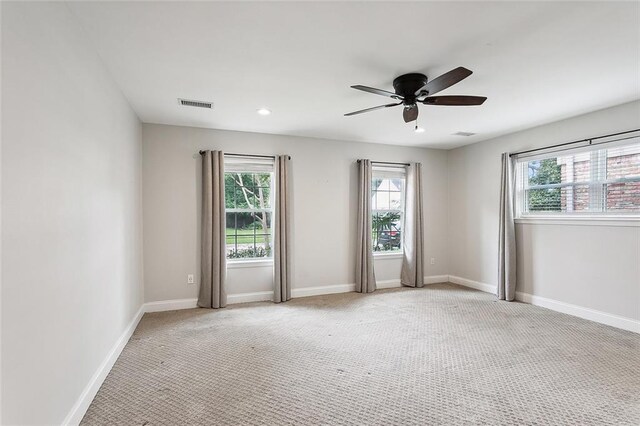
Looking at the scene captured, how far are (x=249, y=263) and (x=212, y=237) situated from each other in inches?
27.0

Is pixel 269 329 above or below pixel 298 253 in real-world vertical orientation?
below

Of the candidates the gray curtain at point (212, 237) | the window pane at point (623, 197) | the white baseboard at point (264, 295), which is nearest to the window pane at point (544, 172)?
the window pane at point (623, 197)

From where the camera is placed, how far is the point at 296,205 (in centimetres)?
504

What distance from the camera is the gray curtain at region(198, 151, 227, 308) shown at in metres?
4.42

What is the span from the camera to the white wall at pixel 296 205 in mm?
4355

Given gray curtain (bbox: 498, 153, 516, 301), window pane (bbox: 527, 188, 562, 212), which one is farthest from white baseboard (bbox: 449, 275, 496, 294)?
window pane (bbox: 527, 188, 562, 212)

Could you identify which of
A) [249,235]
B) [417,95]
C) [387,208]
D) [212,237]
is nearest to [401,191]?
[387,208]

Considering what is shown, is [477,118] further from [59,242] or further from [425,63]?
[59,242]

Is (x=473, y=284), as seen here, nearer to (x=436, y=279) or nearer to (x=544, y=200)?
(x=436, y=279)

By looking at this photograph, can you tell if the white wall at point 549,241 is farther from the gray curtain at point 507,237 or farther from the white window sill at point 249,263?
the white window sill at point 249,263

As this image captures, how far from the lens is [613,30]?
7.09 feet

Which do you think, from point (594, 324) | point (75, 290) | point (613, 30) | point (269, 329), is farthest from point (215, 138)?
point (594, 324)

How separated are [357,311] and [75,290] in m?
3.15

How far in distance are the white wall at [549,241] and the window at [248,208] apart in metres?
3.35
